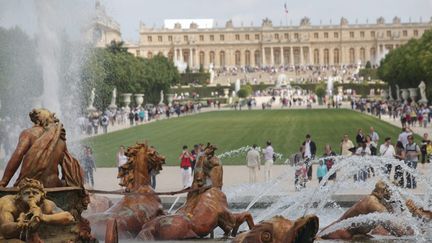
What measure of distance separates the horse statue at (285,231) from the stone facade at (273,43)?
518 ft

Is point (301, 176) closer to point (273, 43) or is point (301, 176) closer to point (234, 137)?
point (234, 137)

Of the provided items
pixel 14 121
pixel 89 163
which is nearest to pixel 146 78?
pixel 14 121

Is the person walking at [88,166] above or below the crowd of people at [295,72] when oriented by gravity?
below

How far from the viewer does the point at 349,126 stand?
4447 centimetres

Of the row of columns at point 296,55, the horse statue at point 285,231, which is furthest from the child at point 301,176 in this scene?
the row of columns at point 296,55

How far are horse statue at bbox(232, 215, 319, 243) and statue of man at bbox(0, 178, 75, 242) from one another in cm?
179

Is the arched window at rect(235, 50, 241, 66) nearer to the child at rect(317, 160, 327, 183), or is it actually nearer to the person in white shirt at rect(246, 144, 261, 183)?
the person in white shirt at rect(246, 144, 261, 183)

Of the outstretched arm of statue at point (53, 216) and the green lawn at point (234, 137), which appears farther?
the green lawn at point (234, 137)

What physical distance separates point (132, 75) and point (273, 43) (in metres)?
97.9

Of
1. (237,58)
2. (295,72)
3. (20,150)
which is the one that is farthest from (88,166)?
(237,58)

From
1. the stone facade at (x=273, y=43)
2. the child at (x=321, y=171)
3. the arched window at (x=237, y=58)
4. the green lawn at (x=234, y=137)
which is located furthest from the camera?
the arched window at (x=237, y=58)

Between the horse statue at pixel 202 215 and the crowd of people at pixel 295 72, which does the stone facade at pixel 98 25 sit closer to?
the horse statue at pixel 202 215

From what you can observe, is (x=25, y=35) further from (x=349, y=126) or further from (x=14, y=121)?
(x=349, y=126)

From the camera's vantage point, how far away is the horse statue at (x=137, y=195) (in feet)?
34.8
